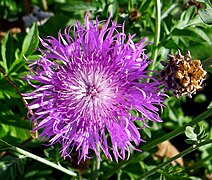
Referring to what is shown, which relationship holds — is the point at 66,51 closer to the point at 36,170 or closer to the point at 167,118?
the point at 36,170

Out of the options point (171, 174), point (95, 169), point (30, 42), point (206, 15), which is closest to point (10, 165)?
point (95, 169)

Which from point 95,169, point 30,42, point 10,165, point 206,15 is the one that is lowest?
point 95,169

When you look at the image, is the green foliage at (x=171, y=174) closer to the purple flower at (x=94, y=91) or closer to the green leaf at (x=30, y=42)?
the purple flower at (x=94, y=91)

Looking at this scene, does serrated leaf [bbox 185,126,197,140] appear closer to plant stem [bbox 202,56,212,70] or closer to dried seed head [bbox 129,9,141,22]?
plant stem [bbox 202,56,212,70]

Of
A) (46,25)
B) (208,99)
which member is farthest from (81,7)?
(208,99)

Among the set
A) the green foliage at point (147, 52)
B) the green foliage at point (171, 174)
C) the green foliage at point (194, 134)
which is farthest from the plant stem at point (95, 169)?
the green foliage at point (194, 134)

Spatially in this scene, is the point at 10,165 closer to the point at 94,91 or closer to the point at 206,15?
the point at 94,91

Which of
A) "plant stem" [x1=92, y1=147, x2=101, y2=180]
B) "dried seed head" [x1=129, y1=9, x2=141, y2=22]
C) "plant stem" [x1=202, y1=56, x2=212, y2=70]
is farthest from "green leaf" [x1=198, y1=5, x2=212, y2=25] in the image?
"plant stem" [x1=92, y1=147, x2=101, y2=180]
